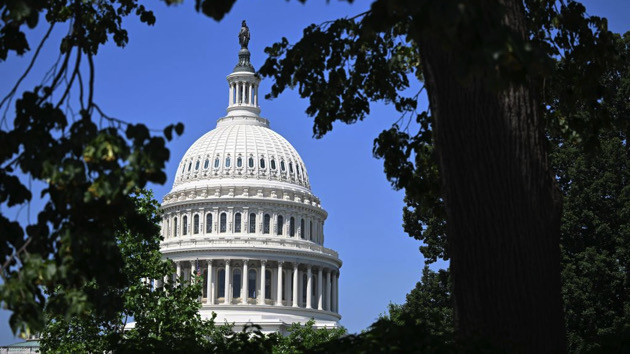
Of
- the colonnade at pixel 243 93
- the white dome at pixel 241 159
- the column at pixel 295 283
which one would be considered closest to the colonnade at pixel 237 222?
the white dome at pixel 241 159

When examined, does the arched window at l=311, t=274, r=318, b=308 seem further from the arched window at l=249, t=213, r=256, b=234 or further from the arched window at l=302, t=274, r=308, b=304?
the arched window at l=249, t=213, r=256, b=234

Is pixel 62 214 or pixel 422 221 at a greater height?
pixel 422 221

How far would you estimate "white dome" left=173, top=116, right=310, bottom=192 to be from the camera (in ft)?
462

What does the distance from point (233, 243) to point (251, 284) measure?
624 cm

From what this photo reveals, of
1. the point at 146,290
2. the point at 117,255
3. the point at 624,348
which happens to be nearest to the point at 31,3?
the point at 117,255

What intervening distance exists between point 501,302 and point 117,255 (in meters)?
4.10

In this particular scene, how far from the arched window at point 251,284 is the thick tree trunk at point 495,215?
12360cm

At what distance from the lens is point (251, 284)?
13550 cm

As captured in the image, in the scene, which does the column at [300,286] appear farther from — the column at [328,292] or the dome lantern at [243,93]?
the dome lantern at [243,93]

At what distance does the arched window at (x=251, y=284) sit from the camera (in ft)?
440

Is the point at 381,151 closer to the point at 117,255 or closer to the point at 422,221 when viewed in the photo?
the point at 117,255

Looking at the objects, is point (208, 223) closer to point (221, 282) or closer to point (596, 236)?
point (221, 282)

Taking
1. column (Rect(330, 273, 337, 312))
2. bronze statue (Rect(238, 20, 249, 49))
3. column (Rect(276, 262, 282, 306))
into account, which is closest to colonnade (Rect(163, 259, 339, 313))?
column (Rect(276, 262, 282, 306))

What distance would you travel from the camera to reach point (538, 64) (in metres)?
7.85
